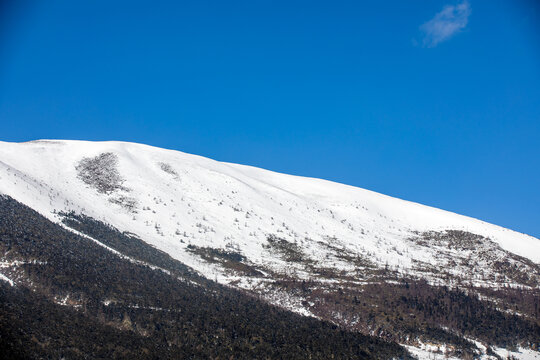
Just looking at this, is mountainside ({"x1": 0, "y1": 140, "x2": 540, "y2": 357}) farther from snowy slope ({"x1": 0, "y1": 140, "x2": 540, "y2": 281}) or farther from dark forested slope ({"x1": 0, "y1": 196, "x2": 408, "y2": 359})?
dark forested slope ({"x1": 0, "y1": 196, "x2": 408, "y2": 359})

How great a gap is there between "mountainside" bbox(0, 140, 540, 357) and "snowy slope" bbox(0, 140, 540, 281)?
0.29m

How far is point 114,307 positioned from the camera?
1142 inches

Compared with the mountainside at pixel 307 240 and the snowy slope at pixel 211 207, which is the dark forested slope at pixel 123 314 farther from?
the snowy slope at pixel 211 207

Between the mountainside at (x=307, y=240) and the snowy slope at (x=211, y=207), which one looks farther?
the snowy slope at (x=211, y=207)

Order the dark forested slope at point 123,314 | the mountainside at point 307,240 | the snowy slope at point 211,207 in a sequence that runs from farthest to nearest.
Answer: the snowy slope at point 211,207
the mountainside at point 307,240
the dark forested slope at point 123,314

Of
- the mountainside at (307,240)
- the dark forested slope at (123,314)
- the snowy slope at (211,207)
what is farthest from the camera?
the snowy slope at (211,207)

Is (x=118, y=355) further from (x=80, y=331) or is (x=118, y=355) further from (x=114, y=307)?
(x=114, y=307)

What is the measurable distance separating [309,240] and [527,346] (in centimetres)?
3296

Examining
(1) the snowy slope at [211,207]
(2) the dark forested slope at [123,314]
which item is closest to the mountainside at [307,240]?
(1) the snowy slope at [211,207]

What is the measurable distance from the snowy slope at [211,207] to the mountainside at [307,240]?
29 centimetres

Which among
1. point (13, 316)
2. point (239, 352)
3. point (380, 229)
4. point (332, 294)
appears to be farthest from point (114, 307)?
point (380, 229)

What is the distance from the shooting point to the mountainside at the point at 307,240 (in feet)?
125

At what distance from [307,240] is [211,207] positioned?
16677 millimetres

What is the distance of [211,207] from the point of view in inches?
2709
